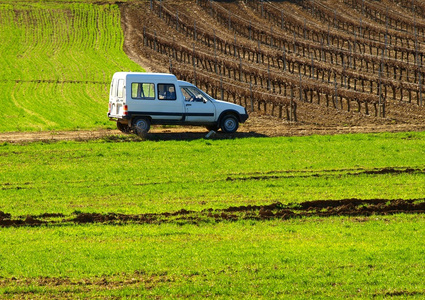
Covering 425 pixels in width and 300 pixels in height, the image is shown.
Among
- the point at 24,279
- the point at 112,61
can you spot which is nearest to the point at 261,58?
the point at 112,61

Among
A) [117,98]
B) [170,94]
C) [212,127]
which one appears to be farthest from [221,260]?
[212,127]

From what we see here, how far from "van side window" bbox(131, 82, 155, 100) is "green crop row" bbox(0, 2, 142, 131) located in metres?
4.27

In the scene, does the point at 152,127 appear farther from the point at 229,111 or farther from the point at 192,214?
the point at 192,214

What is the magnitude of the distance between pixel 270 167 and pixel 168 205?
5243mm

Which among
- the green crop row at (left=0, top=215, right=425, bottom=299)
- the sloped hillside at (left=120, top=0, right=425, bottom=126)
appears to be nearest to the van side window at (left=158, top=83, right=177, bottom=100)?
the sloped hillside at (left=120, top=0, right=425, bottom=126)

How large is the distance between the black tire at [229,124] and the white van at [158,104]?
0.13 feet

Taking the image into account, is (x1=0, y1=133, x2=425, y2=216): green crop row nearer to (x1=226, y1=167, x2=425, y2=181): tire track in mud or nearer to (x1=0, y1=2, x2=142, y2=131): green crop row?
(x1=226, y1=167, x2=425, y2=181): tire track in mud

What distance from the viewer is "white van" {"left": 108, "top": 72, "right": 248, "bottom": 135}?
79.8ft

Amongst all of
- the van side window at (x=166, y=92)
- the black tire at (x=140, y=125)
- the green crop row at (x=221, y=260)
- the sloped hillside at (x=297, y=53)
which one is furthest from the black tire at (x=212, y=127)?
the green crop row at (x=221, y=260)

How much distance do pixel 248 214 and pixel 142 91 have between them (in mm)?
12071

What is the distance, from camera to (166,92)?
80.9 ft

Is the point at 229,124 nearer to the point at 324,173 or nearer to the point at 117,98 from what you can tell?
the point at 117,98

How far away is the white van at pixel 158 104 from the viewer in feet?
79.8

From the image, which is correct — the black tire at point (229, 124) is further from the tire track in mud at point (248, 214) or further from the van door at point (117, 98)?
the tire track in mud at point (248, 214)
